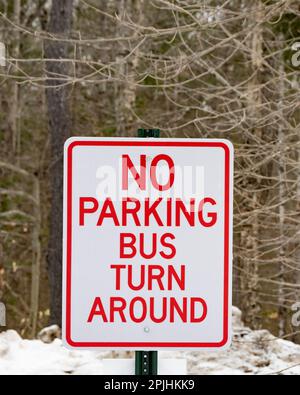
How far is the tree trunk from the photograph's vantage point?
44.1ft

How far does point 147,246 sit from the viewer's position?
237 cm

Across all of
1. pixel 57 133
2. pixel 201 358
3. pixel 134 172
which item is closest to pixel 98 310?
pixel 134 172

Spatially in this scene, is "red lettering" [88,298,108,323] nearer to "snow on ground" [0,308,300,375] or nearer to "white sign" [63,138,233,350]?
"white sign" [63,138,233,350]

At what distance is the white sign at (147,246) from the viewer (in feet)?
7.80

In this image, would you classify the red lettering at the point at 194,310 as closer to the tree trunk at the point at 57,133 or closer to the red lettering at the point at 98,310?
the red lettering at the point at 98,310

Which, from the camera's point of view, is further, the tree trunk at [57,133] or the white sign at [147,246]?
the tree trunk at [57,133]

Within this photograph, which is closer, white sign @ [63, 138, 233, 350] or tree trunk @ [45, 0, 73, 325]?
white sign @ [63, 138, 233, 350]

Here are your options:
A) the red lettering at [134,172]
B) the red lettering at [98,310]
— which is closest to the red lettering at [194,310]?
the red lettering at [98,310]

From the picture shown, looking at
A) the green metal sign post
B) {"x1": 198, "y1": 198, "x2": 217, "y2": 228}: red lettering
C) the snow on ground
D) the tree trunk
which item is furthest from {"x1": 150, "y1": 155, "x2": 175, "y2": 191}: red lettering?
the tree trunk

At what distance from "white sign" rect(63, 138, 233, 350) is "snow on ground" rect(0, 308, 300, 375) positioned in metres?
5.73

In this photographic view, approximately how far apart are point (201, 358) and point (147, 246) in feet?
21.8

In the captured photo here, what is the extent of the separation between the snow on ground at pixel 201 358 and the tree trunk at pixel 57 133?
14.0 ft
